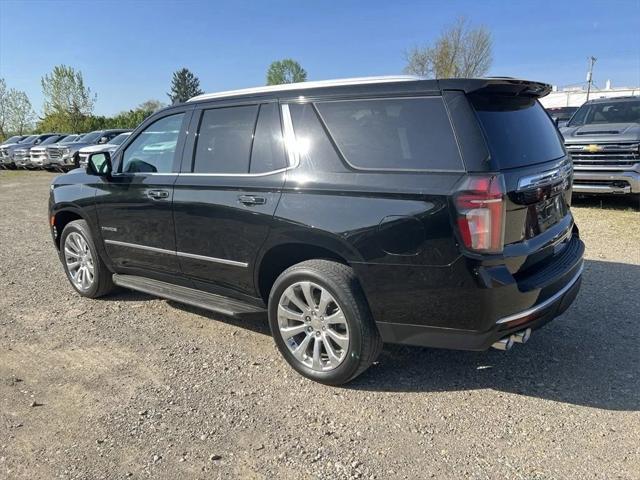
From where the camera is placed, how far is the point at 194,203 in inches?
155

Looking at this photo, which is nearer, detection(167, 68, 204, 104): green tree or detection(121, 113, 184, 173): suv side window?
detection(121, 113, 184, 173): suv side window

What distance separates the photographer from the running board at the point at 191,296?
384cm

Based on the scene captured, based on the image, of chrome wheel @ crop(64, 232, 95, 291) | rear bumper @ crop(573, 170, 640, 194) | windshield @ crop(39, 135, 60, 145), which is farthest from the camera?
windshield @ crop(39, 135, 60, 145)

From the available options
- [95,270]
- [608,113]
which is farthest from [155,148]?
[608,113]

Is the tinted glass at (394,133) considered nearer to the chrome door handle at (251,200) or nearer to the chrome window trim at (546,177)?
the chrome window trim at (546,177)

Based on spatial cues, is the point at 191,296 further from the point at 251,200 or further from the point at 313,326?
the point at 313,326

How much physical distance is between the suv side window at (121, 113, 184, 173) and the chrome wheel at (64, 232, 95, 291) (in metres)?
1.04

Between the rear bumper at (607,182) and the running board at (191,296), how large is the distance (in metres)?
7.36

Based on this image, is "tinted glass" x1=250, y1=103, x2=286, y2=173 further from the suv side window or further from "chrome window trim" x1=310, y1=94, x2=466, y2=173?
the suv side window

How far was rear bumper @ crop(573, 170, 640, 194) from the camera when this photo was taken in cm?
844

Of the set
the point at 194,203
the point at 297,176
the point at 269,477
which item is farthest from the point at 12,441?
the point at 297,176

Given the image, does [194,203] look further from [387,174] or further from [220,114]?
[387,174]

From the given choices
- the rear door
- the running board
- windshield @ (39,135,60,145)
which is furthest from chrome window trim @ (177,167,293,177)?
windshield @ (39,135,60,145)

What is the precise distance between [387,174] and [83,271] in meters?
3.69
